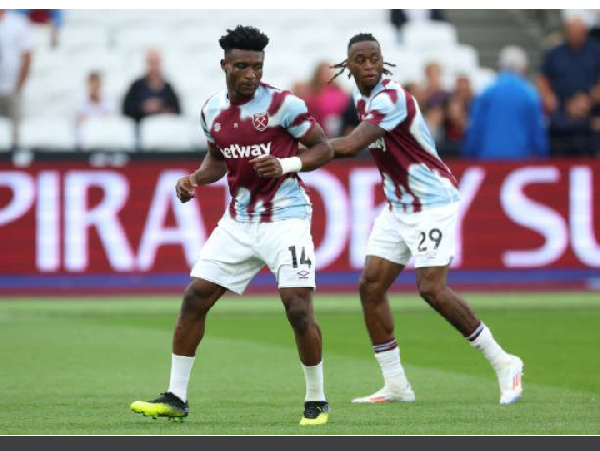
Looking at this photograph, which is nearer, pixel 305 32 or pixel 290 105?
pixel 290 105

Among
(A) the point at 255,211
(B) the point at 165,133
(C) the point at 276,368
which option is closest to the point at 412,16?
(B) the point at 165,133

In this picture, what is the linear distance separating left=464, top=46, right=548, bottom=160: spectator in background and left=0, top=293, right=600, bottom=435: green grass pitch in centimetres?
187

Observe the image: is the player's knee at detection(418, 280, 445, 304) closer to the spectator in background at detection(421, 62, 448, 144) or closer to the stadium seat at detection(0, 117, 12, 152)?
the spectator in background at detection(421, 62, 448, 144)

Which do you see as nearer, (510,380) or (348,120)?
(510,380)

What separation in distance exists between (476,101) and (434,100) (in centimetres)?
184

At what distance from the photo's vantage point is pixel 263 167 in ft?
29.7

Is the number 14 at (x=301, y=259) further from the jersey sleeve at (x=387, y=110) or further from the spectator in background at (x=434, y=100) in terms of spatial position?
the spectator in background at (x=434, y=100)

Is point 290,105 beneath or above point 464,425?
above

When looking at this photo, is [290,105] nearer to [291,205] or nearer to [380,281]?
[291,205]

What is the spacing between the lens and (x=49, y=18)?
23.6 metres

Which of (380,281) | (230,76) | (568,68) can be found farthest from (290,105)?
(568,68)

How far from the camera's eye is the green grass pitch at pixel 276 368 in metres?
9.20

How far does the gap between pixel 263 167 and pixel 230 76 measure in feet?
2.04

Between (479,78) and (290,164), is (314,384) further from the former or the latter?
(479,78)
